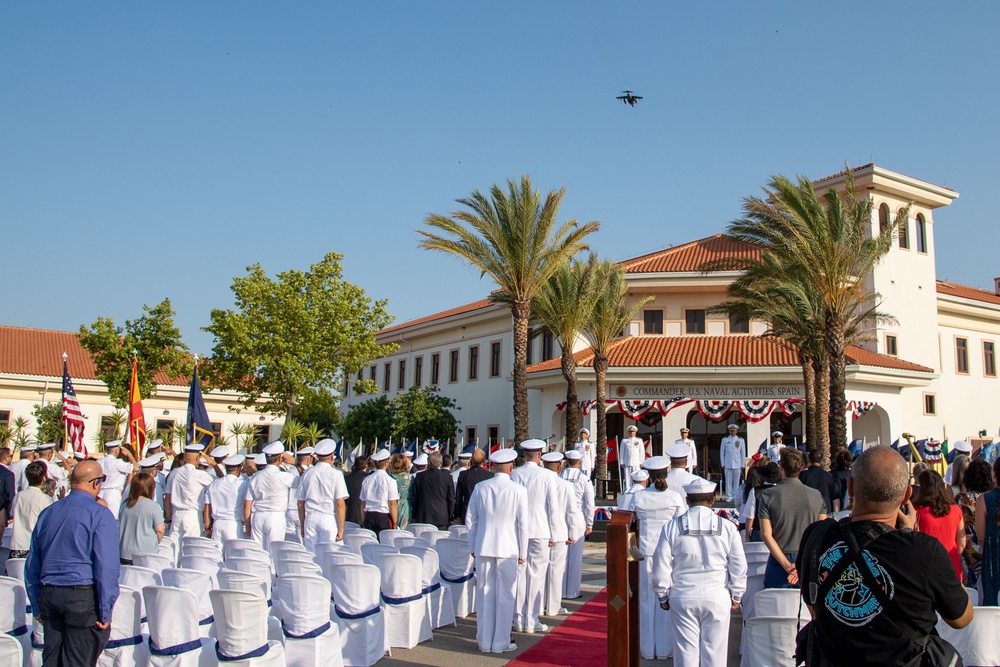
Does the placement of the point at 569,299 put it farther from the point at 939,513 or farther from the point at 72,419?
the point at 939,513

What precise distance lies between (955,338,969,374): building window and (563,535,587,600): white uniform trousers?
36388 mm

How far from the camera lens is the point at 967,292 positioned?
4822cm

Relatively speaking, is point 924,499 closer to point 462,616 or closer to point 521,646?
point 521,646

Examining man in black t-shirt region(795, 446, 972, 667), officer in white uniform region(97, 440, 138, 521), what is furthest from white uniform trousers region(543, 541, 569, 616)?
man in black t-shirt region(795, 446, 972, 667)

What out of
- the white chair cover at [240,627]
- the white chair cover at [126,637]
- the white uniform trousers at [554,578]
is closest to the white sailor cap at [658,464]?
the white uniform trousers at [554,578]

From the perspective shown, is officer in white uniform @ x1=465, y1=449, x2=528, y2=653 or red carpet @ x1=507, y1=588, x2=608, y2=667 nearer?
red carpet @ x1=507, y1=588, x2=608, y2=667

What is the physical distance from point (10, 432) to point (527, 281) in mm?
34512

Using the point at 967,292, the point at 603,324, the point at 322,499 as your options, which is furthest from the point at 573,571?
the point at 967,292

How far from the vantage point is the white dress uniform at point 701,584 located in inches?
251

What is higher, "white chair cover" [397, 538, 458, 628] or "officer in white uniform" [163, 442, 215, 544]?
"officer in white uniform" [163, 442, 215, 544]

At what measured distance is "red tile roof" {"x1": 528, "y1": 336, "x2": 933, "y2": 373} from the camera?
32125 millimetres

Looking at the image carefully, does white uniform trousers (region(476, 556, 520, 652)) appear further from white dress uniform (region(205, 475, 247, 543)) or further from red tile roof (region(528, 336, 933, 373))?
red tile roof (region(528, 336, 933, 373))

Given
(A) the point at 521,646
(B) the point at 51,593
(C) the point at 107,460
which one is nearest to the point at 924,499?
(A) the point at 521,646

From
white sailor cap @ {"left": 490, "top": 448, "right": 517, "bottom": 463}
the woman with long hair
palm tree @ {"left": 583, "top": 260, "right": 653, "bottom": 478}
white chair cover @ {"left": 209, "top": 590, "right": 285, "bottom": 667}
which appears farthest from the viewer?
palm tree @ {"left": 583, "top": 260, "right": 653, "bottom": 478}
